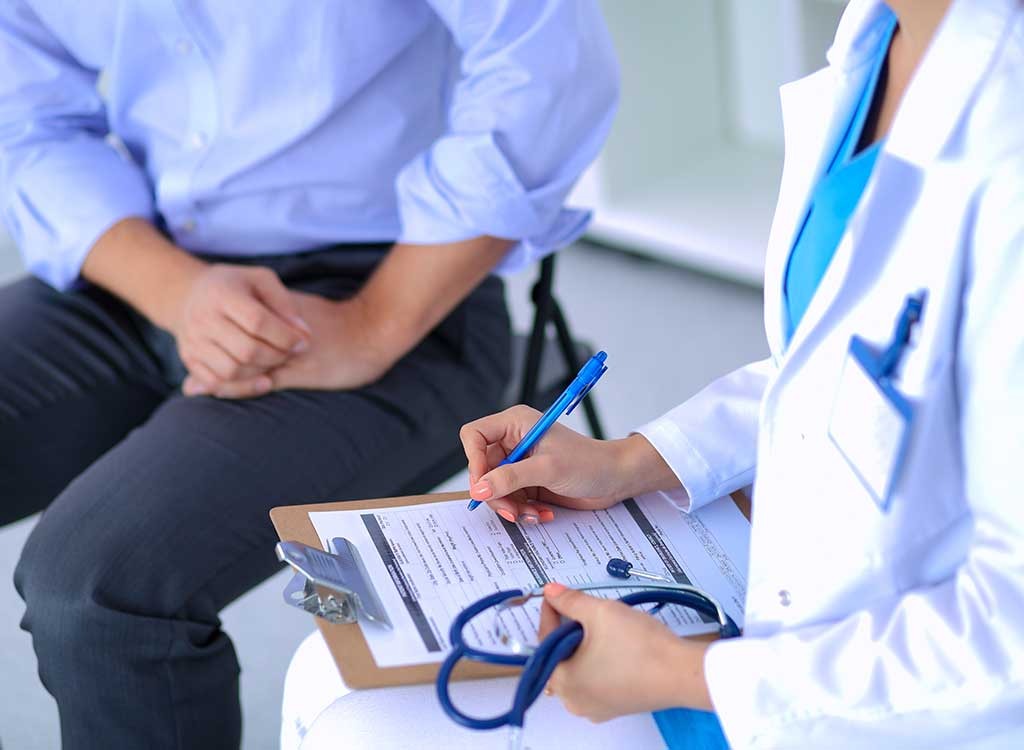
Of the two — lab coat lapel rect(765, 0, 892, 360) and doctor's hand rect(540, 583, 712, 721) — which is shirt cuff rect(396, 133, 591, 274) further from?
doctor's hand rect(540, 583, 712, 721)

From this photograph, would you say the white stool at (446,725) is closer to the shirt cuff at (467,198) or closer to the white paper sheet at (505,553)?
the white paper sheet at (505,553)

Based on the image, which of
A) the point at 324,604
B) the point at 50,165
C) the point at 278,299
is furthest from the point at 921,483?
the point at 50,165

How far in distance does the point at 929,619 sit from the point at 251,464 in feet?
2.46

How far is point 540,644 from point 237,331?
0.69 metres

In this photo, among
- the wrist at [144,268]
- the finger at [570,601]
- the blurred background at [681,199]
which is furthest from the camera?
the blurred background at [681,199]

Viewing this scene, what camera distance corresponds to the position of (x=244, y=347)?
1351mm

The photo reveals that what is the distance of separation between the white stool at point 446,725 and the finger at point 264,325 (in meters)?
0.51

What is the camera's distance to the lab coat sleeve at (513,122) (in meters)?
1.35

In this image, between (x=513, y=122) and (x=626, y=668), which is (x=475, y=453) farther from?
(x=513, y=122)

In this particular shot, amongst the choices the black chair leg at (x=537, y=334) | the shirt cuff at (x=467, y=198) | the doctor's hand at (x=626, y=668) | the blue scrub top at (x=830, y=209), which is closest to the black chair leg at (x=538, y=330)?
the black chair leg at (x=537, y=334)

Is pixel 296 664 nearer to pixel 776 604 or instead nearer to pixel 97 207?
pixel 776 604

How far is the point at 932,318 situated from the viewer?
722 millimetres

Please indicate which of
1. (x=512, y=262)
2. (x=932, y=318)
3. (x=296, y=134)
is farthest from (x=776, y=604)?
(x=296, y=134)

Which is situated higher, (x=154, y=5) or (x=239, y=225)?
(x=154, y=5)
